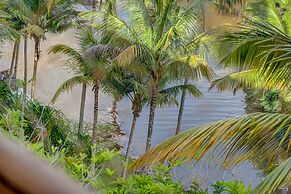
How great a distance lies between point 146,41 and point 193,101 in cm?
900

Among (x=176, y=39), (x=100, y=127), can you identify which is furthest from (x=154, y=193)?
(x=100, y=127)

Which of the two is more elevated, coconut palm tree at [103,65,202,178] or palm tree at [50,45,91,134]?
palm tree at [50,45,91,134]

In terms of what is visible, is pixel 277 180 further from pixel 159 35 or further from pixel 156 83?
pixel 156 83

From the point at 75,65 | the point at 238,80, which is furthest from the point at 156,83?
the point at 75,65

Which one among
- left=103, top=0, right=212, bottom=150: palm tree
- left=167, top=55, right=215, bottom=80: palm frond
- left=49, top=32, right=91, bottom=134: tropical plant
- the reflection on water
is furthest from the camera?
the reflection on water

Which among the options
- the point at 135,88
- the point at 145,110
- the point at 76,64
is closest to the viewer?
the point at 135,88

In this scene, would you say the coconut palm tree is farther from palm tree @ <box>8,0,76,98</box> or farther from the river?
palm tree @ <box>8,0,76,98</box>

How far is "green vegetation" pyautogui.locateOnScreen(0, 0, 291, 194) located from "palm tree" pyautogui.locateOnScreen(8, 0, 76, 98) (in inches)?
1.3

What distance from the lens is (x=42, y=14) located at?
47.8ft

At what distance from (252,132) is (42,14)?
11888 mm

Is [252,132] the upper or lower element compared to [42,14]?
lower

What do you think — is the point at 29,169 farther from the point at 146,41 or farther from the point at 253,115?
the point at 146,41

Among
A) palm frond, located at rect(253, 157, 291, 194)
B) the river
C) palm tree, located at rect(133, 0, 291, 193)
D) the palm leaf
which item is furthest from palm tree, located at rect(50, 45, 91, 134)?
palm frond, located at rect(253, 157, 291, 194)

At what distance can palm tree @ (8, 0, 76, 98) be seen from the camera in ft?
46.0
